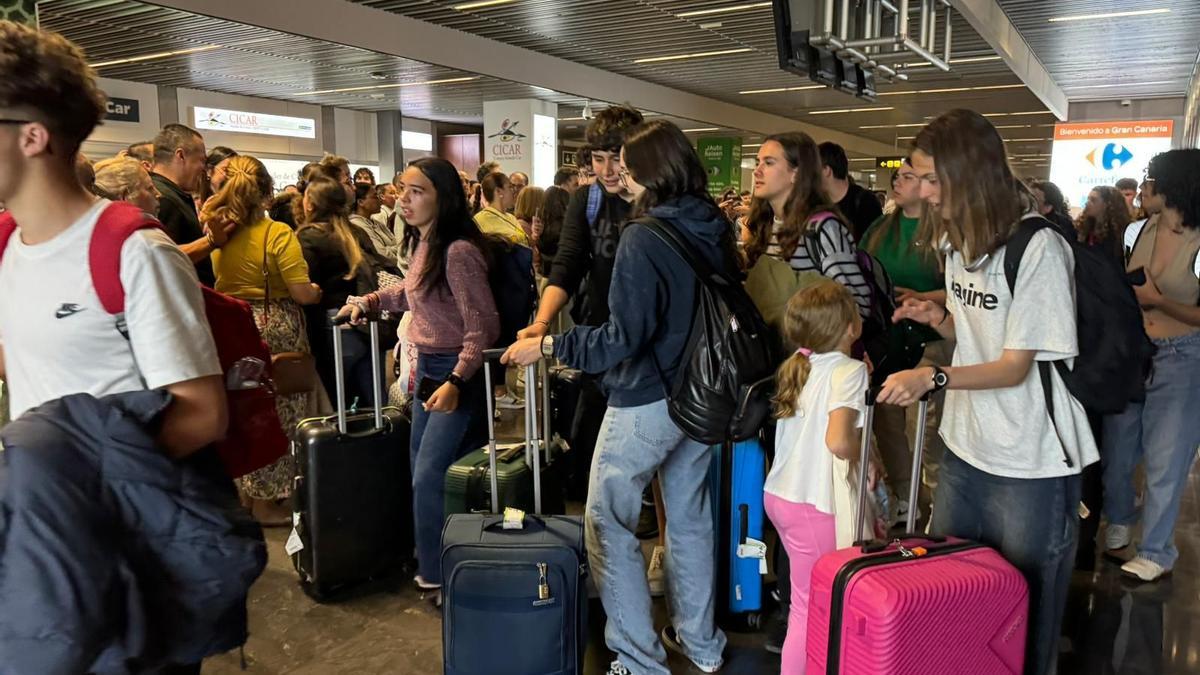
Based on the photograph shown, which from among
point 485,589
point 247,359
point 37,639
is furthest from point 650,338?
point 37,639

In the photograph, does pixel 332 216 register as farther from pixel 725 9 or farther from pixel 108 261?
pixel 725 9

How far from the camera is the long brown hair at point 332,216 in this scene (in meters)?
4.15

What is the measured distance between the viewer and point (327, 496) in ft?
9.79

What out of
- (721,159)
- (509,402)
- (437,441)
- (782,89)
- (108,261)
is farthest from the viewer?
(721,159)

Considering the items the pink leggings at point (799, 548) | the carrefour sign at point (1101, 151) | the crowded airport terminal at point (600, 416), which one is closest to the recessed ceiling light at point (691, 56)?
the carrefour sign at point (1101, 151)

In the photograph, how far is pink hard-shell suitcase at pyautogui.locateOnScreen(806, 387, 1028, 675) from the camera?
172cm

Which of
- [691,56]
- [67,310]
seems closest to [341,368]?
[67,310]

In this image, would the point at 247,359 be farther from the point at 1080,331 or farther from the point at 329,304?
the point at 329,304

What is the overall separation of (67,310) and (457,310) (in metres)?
1.77

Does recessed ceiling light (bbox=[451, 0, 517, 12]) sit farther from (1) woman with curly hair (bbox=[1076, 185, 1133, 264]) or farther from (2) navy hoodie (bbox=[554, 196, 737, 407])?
(2) navy hoodie (bbox=[554, 196, 737, 407])

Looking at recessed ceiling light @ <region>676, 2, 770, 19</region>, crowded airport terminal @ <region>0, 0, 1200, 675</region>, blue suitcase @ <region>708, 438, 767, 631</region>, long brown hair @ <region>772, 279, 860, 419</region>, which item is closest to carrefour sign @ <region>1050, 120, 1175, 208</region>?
recessed ceiling light @ <region>676, 2, 770, 19</region>

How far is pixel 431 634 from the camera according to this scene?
113 inches

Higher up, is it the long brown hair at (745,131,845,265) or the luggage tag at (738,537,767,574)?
the long brown hair at (745,131,845,265)

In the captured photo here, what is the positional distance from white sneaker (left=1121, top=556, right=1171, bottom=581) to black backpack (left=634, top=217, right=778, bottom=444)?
2.11m
